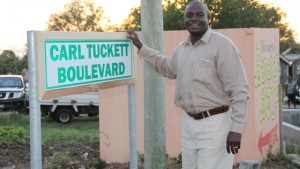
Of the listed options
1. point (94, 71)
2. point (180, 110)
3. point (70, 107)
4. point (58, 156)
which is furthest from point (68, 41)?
point (70, 107)

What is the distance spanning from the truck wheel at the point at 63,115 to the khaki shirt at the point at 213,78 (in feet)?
44.5

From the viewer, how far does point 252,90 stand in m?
6.85

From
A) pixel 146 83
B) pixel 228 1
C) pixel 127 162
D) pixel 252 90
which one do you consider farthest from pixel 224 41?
pixel 228 1

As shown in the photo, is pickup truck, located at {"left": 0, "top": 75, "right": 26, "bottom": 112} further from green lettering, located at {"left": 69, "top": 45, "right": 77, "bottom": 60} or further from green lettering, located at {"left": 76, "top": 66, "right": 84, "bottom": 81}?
green lettering, located at {"left": 69, "top": 45, "right": 77, "bottom": 60}

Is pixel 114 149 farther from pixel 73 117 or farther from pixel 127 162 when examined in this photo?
pixel 73 117

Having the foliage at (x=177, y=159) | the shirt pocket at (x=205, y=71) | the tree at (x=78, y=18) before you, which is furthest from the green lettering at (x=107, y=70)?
the tree at (x=78, y=18)

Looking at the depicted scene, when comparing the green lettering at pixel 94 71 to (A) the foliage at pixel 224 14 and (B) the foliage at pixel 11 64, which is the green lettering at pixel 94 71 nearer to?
(A) the foliage at pixel 224 14

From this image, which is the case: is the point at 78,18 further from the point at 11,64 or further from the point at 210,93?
the point at 210,93

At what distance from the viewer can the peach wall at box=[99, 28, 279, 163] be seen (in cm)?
687

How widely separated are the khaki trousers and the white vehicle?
43.2ft

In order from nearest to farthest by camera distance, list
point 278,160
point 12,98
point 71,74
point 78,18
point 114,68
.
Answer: point 71,74, point 114,68, point 278,160, point 12,98, point 78,18

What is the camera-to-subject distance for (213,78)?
3.81m

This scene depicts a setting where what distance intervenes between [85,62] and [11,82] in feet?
60.2

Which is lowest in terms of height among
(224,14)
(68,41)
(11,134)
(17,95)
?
(17,95)
